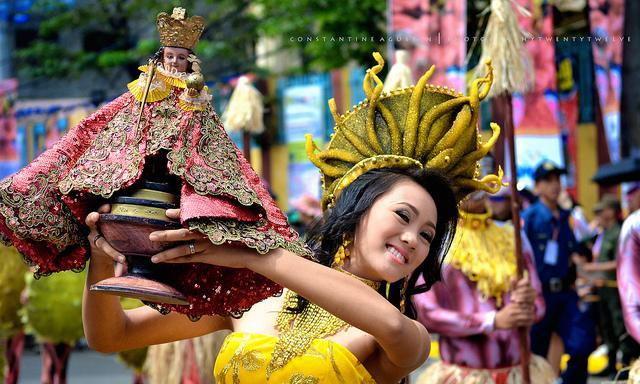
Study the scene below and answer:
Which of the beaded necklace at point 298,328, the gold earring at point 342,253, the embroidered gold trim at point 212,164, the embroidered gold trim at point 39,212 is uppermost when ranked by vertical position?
the embroidered gold trim at point 212,164

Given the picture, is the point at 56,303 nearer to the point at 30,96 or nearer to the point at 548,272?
the point at 548,272

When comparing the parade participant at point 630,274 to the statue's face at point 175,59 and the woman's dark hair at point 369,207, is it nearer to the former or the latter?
the woman's dark hair at point 369,207

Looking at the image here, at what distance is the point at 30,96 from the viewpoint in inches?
1058

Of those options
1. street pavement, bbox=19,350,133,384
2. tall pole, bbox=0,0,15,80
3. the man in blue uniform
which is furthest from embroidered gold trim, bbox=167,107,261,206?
tall pole, bbox=0,0,15,80

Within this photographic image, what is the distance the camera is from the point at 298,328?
3812 millimetres

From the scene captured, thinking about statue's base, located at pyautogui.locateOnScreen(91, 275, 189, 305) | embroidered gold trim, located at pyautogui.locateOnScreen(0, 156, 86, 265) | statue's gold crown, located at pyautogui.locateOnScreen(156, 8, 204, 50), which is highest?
statue's gold crown, located at pyautogui.locateOnScreen(156, 8, 204, 50)

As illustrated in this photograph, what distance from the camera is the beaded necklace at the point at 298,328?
3.72m

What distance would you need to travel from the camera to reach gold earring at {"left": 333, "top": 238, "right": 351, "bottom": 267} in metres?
3.89

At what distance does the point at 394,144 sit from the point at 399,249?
1.66 feet

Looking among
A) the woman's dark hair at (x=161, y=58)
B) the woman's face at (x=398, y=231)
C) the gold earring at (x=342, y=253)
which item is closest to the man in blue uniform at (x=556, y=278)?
the gold earring at (x=342, y=253)

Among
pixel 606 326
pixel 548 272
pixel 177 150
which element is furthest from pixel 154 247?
pixel 606 326

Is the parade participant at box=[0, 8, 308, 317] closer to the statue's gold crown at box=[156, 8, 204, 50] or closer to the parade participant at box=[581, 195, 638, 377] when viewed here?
Result: the statue's gold crown at box=[156, 8, 204, 50]

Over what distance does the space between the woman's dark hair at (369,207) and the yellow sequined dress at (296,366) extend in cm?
18

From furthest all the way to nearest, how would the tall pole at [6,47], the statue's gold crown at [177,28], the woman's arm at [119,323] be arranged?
1. the tall pole at [6,47]
2. the woman's arm at [119,323]
3. the statue's gold crown at [177,28]
